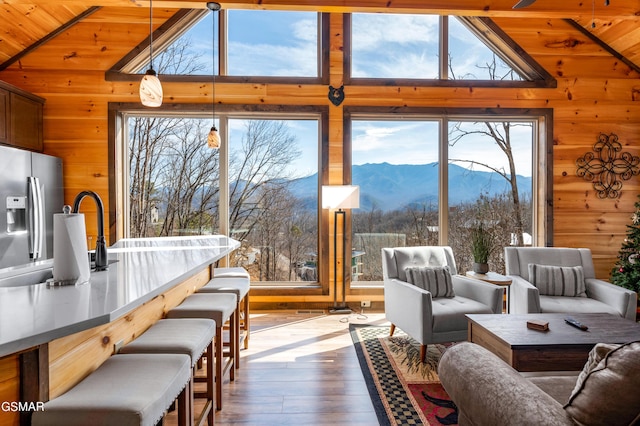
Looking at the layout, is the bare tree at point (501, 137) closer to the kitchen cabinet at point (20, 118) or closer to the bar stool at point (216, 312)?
the bar stool at point (216, 312)

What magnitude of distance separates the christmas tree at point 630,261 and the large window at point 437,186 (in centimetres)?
98

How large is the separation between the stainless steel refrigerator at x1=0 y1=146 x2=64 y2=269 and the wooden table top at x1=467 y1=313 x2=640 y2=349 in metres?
4.03

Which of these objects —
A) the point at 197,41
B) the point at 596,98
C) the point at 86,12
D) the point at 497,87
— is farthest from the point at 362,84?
the point at 86,12

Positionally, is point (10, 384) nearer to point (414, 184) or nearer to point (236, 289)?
point (236, 289)

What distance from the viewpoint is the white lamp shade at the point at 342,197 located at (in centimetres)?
384

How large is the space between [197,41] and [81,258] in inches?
146

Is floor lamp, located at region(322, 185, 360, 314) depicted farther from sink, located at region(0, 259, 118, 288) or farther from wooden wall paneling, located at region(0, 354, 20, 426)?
wooden wall paneling, located at region(0, 354, 20, 426)

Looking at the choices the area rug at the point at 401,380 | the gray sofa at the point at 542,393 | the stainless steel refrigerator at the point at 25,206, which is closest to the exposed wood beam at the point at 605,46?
the area rug at the point at 401,380

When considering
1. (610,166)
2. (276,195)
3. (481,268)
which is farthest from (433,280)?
(610,166)

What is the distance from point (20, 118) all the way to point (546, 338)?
16.9ft

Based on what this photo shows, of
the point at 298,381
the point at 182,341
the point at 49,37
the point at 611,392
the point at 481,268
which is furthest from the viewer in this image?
the point at 49,37

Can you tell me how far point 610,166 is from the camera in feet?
14.3

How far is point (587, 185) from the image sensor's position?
4.36 m

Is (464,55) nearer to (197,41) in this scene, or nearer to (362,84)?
(362,84)
